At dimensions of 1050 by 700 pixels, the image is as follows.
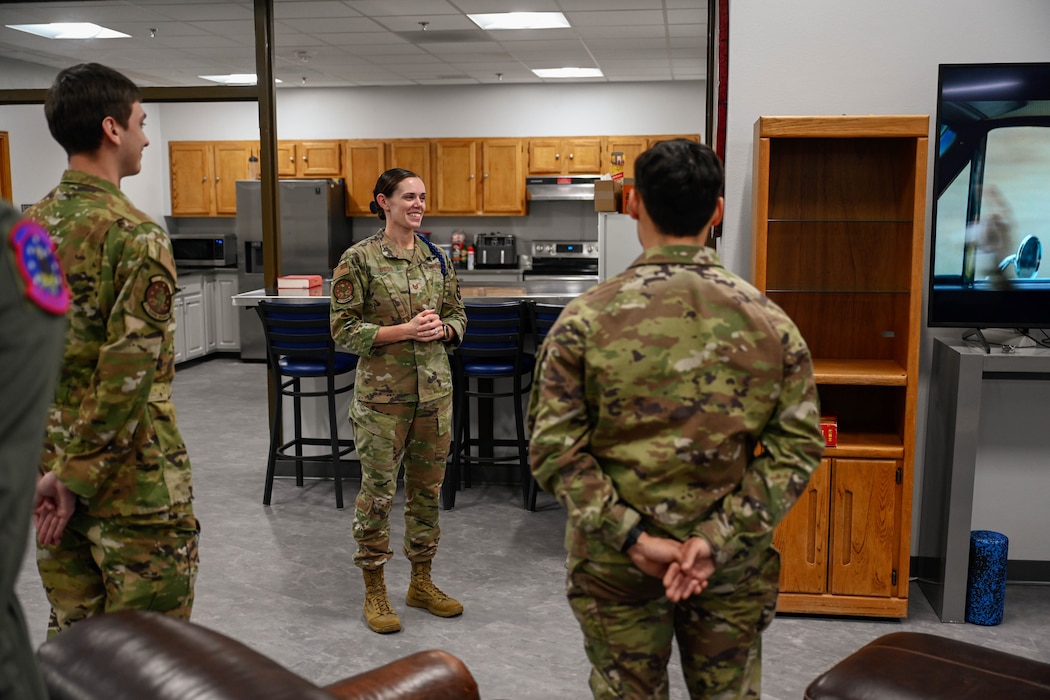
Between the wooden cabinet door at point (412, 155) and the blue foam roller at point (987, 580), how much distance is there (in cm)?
713

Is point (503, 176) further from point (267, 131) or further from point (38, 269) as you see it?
point (38, 269)

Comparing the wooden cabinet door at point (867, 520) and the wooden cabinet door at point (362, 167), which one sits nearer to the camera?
the wooden cabinet door at point (867, 520)

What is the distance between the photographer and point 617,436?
1.71 meters

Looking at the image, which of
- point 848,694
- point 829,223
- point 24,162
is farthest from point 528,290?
point 24,162

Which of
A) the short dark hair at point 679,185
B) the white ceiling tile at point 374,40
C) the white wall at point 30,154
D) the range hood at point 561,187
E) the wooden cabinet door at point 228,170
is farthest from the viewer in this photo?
the wooden cabinet door at point 228,170

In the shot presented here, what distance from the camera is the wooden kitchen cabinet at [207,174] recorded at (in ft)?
33.3

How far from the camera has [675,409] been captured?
1664mm

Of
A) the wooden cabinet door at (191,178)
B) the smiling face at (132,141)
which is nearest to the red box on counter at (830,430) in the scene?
the smiling face at (132,141)

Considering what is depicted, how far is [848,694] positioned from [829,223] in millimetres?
2113

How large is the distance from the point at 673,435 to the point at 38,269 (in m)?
1.06

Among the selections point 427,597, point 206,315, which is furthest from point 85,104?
point 206,315

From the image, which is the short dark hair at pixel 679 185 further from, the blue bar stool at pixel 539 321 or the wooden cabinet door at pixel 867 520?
the blue bar stool at pixel 539 321

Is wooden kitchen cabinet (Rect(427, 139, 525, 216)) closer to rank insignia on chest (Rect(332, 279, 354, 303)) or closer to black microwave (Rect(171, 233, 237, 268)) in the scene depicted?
black microwave (Rect(171, 233, 237, 268))

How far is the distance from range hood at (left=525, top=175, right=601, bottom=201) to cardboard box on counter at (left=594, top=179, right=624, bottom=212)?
189 inches
